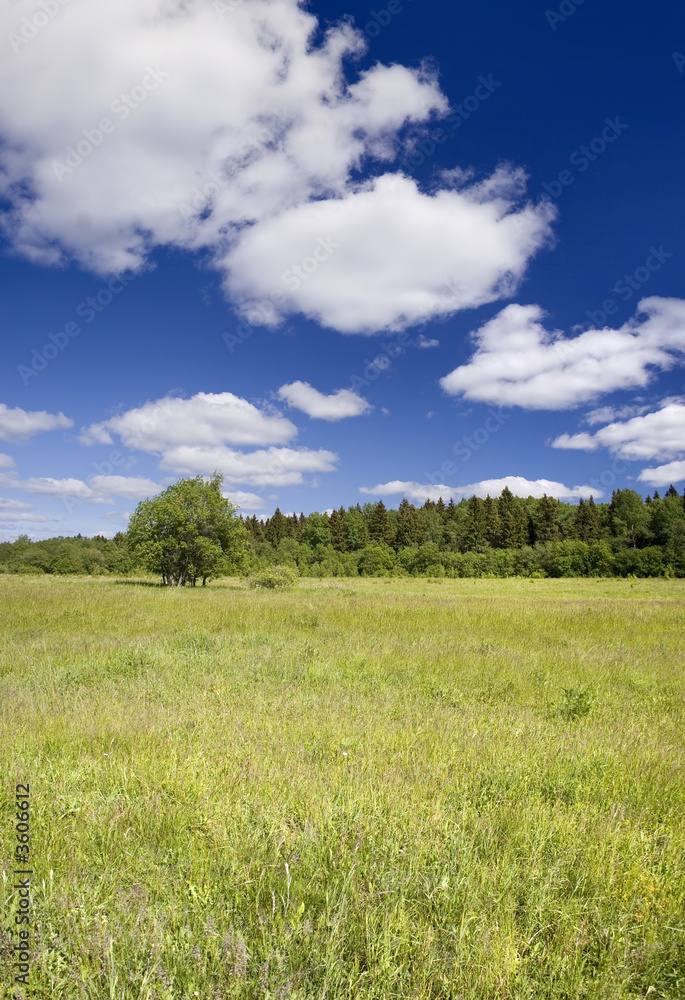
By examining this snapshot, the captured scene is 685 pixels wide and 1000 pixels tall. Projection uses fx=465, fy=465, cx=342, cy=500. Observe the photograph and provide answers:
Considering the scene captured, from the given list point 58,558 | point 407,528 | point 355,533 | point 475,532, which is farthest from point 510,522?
point 58,558

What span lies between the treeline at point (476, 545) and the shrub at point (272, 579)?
103ft

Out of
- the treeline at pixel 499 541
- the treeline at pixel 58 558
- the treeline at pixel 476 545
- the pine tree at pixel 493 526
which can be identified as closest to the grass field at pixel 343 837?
the treeline at pixel 499 541

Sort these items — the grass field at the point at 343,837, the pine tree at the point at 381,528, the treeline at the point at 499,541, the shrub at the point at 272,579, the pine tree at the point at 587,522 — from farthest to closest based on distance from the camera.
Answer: the pine tree at the point at 381,528, the pine tree at the point at 587,522, the treeline at the point at 499,541, the shrub at the point at 272,579, the grass field at the point at 343,837

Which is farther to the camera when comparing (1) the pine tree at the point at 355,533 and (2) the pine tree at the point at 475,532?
(1) the pine tree at the point at 355,533

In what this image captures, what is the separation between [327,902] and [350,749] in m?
2.21

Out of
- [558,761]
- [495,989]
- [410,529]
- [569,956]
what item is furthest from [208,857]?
[410,529]

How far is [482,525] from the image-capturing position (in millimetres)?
88438

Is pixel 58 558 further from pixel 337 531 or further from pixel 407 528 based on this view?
pixel 407 528

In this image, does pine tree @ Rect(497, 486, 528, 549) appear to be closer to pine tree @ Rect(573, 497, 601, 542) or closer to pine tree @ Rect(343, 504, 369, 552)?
pine tree @ Rect(573, 497, 601, 542)

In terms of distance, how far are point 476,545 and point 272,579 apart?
200 ft

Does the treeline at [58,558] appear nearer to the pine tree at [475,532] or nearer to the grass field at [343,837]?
the pine tree at [475,532]

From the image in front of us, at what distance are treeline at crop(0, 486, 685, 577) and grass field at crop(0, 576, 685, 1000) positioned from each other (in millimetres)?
61805

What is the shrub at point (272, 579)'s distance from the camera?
34156 mm

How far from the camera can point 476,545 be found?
87.0 m
